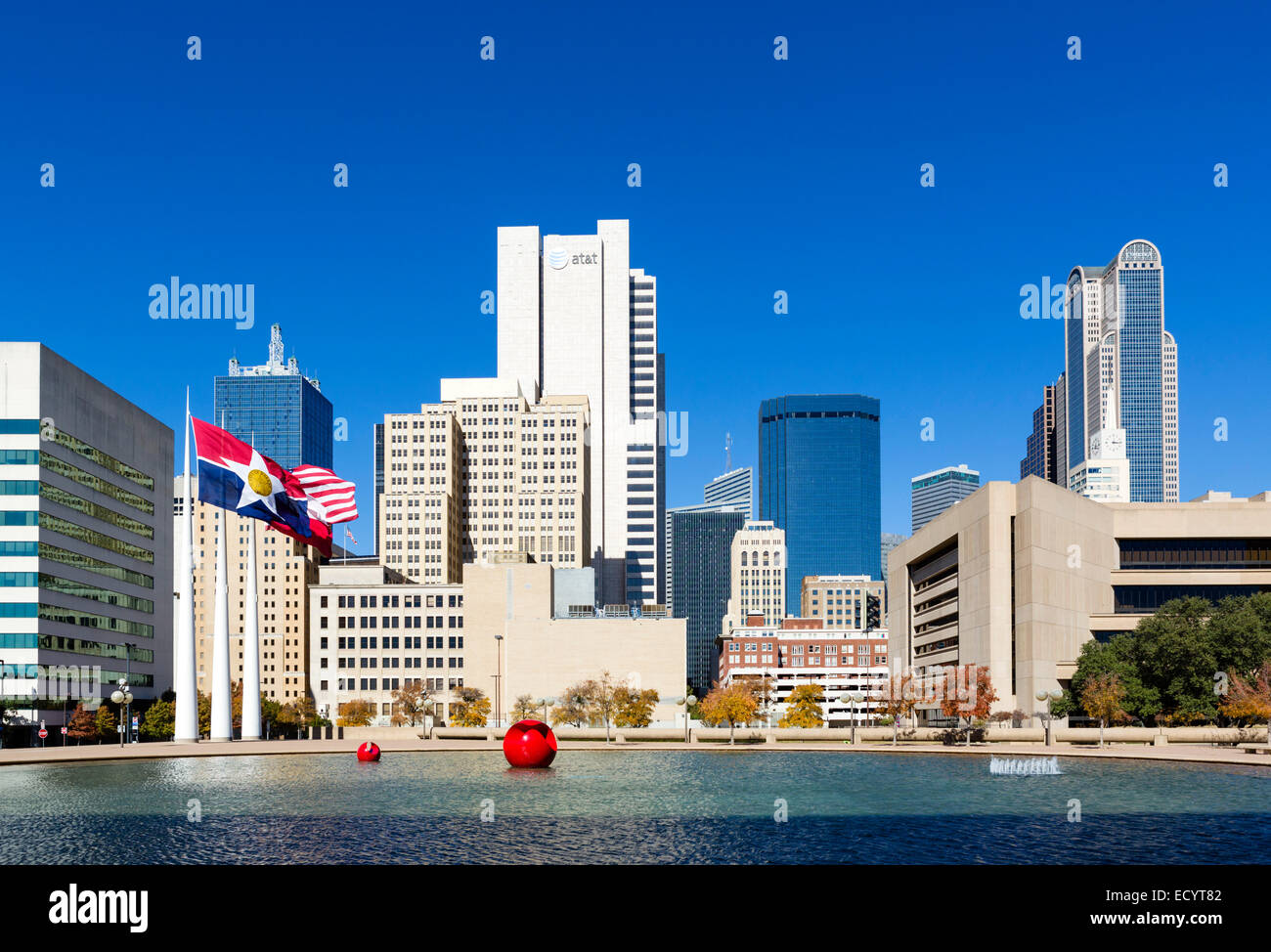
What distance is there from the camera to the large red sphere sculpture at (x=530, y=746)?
185ft

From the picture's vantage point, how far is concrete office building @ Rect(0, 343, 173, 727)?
10612 cm

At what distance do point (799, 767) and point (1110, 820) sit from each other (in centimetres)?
2549

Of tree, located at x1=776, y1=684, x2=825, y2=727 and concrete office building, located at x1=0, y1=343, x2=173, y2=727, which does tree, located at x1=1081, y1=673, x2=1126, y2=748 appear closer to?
tree, located at x1=776, y1=684, x2=825, y2=727

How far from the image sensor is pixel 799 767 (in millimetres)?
57531

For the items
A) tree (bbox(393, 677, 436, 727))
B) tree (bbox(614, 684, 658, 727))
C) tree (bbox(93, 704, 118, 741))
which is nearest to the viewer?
tree (bbox(93, 704, 118, 741))

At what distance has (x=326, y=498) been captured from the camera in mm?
75312

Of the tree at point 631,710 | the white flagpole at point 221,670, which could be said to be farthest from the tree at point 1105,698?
the white flagpole at point 221,670

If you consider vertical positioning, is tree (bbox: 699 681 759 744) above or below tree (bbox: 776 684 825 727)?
above

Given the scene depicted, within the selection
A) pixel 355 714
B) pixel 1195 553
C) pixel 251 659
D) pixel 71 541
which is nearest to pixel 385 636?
pixel 355 714

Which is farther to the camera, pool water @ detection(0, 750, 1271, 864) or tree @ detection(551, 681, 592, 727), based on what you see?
tree @ detection(551, 681, 592, 727)

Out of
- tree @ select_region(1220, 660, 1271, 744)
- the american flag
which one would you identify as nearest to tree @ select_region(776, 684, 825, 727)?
tree @ select_region(1220, 660, 1271, 744)

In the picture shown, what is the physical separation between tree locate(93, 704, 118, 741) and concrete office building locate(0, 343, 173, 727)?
321 centimetres

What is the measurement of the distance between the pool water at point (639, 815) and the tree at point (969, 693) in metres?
38.1
